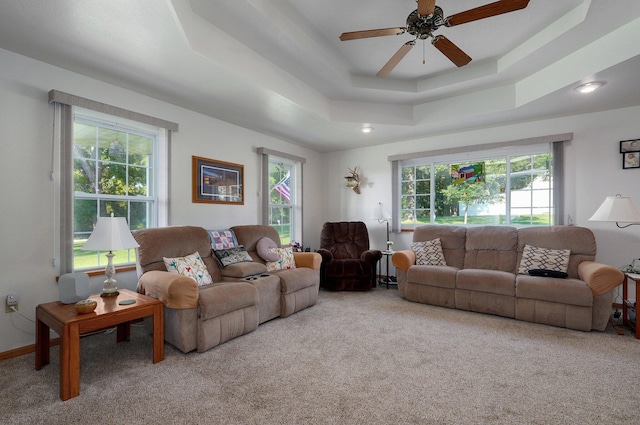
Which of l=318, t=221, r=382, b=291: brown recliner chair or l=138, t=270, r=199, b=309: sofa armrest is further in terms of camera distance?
l=318, t=221, r=382, b=291: brown recliner chair

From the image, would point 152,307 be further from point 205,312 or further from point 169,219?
point 169,219

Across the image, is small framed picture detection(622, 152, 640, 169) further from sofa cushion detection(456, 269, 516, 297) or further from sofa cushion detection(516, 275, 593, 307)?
sofa cushion detection(456, 269, 516, 297)

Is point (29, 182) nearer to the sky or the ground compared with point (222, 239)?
nearer to the sky

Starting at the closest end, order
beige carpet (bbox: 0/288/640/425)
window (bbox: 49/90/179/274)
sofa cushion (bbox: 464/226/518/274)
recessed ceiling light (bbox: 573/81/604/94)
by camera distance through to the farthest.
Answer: beige carpet (bbox: 0/288/640/425) < window (bbox: 49/90/179/274) < recessed ceiling light (bbox: 573/81/604/94) < sofa cushion (bbox: 464/226/518/274)

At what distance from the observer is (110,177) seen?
9.94 feet

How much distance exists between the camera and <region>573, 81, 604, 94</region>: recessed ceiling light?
2.83 meters

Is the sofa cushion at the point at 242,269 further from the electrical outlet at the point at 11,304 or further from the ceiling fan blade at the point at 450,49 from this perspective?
the ceiling fan blade at the point at 450,49

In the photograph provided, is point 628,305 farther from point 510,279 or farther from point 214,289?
point 214,289

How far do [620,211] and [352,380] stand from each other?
10.4 feet

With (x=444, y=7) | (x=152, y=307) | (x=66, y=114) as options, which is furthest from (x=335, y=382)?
(x=66, y=114)

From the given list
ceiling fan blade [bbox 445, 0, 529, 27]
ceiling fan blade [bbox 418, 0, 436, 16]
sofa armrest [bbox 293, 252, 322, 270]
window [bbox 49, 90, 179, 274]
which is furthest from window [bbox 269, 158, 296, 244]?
ceiling fan blade [bbox 445, 0, 529, 27]

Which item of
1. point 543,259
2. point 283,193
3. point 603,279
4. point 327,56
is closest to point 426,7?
point 327,56

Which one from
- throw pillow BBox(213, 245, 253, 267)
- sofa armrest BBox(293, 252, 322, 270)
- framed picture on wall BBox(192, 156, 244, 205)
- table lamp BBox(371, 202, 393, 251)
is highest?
framed picture on wall BBox(192, 156, 244, 205)

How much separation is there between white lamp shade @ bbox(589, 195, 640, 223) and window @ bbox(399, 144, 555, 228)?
840 millimetres
